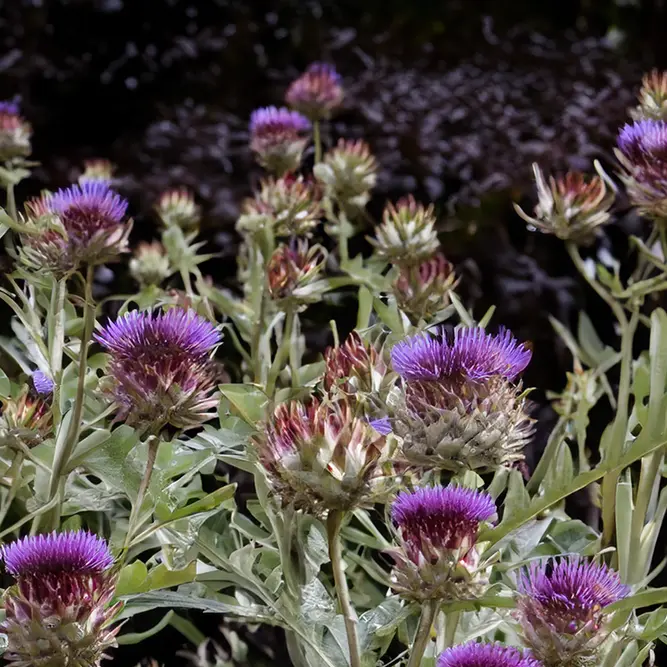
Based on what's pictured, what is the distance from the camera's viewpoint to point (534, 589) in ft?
1.48

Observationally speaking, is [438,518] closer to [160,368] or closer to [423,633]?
[423,633]

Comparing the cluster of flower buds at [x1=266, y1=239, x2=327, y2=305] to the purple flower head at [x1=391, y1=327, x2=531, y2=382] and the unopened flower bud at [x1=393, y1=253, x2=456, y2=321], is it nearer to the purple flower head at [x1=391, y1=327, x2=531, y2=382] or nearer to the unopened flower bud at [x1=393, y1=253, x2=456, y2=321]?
the unopened flower bud at [x1=393, y1=253, x2=456, y2=321]

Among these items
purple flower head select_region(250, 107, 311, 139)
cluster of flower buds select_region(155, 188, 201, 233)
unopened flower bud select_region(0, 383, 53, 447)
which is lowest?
unopened flower bud select_region(0, 383, 53, 447)

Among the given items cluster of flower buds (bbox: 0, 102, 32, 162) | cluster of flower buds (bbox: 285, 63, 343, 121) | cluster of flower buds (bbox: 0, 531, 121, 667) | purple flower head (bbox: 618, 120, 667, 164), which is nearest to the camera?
cluster of flower buds (bbox: 0, 531, 121, 667)

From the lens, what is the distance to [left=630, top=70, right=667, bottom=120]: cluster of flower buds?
71 cm

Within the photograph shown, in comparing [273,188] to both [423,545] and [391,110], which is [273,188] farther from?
[391,110]

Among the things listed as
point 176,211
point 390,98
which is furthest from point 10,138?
point 390,98

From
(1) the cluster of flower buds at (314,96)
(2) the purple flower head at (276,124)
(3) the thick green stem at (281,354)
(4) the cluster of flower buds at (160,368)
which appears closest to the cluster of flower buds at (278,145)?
(2) the purple flower head at (276,124)

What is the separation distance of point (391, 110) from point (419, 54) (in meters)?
0.44

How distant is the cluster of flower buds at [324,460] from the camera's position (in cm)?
42

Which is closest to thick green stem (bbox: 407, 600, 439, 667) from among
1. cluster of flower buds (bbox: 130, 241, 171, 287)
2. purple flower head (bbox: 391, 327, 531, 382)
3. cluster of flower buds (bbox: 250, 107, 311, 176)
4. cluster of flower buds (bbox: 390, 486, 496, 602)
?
cluster of flower buds (bbox: 390, 486, 496, 602)

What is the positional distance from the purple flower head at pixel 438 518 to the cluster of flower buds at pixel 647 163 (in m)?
0.28

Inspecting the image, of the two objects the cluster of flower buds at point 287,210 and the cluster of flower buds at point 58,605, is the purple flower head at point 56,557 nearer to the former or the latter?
the cluster of flower buds at point 58,605

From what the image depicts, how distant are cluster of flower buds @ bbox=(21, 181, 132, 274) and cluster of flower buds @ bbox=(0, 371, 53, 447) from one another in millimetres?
80
